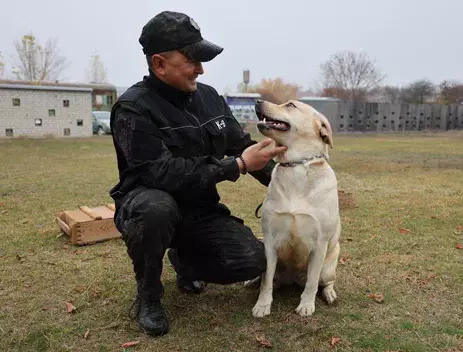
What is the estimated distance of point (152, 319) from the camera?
8.16 ft

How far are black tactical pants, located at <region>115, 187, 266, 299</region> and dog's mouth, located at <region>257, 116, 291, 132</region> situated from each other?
0.68 metres

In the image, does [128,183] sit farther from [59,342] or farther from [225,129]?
[59,342]

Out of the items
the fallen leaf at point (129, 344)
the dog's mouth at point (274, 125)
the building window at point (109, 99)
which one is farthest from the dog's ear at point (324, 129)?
the building window at point (109, 99)

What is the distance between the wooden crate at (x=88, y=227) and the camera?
4164 mm

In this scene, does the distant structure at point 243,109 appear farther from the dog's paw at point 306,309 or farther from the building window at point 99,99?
the dog's paw at point 306,309

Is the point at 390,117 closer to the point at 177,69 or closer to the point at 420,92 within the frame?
the point at 420,92

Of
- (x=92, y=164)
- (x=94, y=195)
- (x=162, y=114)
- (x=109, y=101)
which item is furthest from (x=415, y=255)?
(x=109, y=101)

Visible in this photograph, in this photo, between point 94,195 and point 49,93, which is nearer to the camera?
point 94,195

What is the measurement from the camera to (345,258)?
12.7ft

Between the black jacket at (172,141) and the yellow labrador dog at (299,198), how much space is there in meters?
0.34

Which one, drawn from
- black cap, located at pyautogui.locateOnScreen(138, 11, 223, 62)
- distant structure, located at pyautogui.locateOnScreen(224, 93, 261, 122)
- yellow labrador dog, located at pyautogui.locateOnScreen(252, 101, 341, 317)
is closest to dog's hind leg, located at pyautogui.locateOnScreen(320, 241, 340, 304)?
yellow labrador dog, located at pyautogui.locateOnScreen(252, 101, 341, 317)

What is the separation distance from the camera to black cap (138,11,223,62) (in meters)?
2.52

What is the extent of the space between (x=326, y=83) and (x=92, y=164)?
1754 inches

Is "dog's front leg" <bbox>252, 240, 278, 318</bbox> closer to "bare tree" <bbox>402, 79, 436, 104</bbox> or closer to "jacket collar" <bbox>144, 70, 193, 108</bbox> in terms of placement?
"jacket collar" <bbox>144, 70, 193, 108</bbox>
